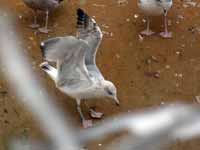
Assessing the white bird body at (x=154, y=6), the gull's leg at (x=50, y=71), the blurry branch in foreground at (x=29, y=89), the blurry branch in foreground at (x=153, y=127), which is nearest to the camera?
the blurry branch in foreground at (x=153, y=127)

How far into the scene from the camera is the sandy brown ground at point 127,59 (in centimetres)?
805

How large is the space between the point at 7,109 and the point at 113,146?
5.46ft

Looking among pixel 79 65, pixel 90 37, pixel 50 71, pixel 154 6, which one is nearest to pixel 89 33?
pixel 90 37

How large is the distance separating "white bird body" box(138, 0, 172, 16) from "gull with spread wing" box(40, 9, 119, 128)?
5.99 feet

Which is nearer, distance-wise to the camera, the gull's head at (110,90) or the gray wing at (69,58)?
the gray wing at (69,58)

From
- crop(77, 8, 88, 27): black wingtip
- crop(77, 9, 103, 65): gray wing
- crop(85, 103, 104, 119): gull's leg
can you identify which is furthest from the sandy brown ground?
crop(77, 8, 88, 27): black wingtip

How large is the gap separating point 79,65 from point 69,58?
20cm

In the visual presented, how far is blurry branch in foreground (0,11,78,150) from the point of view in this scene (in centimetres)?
770

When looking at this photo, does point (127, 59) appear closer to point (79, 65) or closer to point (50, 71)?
point (50, 71)

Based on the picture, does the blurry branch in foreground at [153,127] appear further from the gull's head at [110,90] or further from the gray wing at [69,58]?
the gray wing at [69,58]

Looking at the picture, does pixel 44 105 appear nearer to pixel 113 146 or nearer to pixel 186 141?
pixel 113 146

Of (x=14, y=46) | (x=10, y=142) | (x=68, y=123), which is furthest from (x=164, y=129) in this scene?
(x=14, y=46)

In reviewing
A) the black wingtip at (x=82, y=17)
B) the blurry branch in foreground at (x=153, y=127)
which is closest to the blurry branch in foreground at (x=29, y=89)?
the blurry branch in foreground at (x=153, y=127)

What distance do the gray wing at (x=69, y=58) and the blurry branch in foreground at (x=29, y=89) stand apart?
0.53 m
